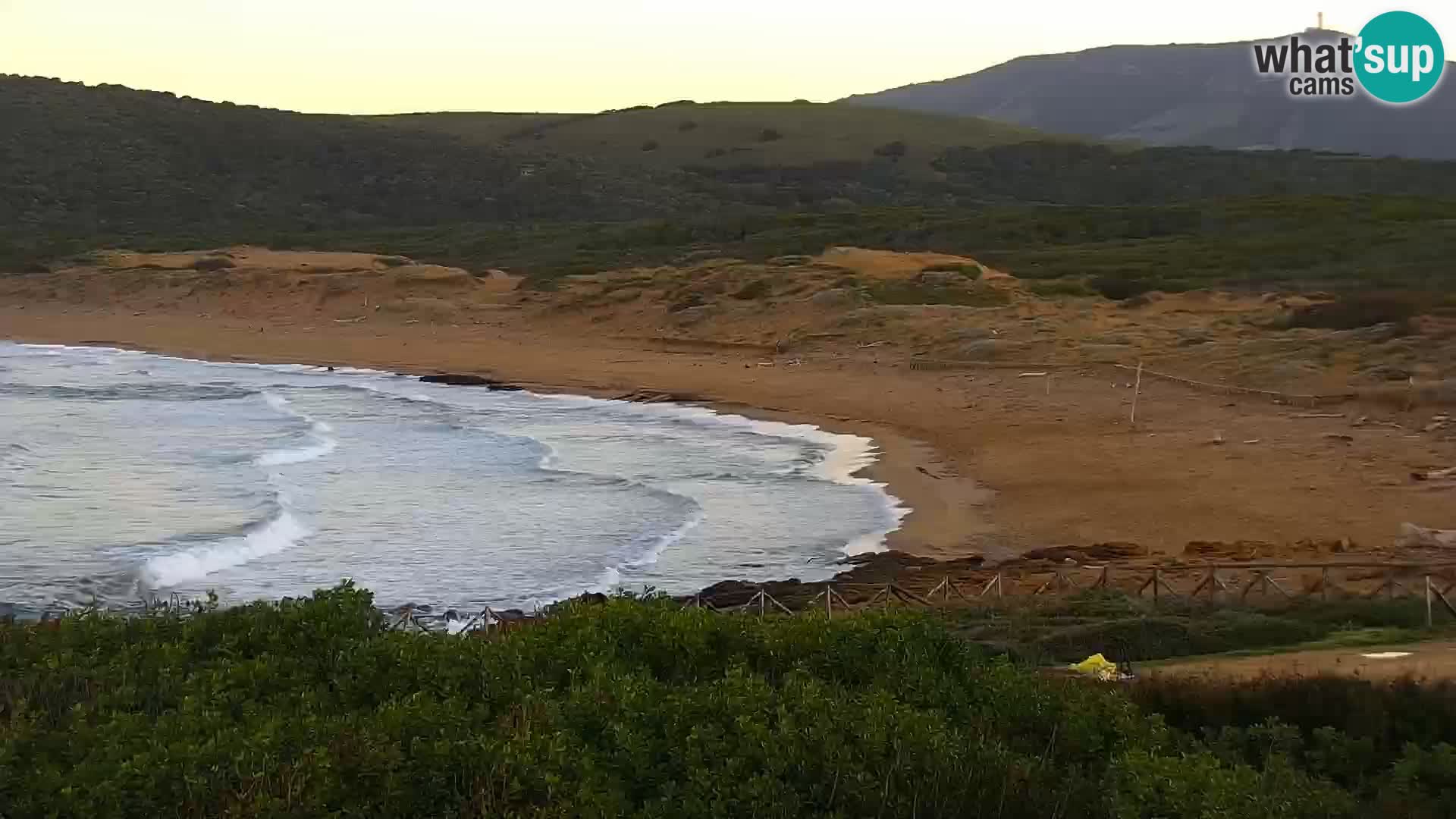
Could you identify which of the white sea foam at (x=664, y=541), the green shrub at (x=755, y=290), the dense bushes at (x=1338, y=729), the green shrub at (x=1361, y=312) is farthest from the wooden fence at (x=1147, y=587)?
the green shrub at (x=755, y=290)

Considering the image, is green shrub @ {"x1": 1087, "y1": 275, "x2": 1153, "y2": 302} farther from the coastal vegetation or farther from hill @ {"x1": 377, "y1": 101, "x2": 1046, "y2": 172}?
hill @ {"x1": 377, "y1": 101, "x2": 1046, "y2": 172}

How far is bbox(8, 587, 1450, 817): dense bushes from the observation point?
17.7 ft

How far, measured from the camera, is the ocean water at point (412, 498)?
44.5 feet

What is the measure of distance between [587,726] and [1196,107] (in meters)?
174

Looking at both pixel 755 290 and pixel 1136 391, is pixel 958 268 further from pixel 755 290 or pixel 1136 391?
pixel 1136 391

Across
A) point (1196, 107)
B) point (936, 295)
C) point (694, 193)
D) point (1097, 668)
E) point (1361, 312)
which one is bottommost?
point (1097, 668)

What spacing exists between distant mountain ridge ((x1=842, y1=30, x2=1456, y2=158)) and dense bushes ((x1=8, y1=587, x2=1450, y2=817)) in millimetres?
120948

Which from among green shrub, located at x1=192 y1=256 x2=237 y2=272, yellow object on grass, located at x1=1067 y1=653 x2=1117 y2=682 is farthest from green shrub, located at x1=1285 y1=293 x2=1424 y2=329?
green shrub, located at x1=192 y1=256 x2=237 y2=272

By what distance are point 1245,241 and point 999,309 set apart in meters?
9.26

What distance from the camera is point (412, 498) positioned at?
17.9 meters

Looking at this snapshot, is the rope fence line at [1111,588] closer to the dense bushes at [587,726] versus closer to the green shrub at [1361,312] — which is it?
the dense bushes at [587,726]

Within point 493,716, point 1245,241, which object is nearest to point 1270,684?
point 493,716

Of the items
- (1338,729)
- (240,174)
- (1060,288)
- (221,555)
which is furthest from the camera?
(240,174)

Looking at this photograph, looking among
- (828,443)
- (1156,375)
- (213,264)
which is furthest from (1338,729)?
(213,264)
